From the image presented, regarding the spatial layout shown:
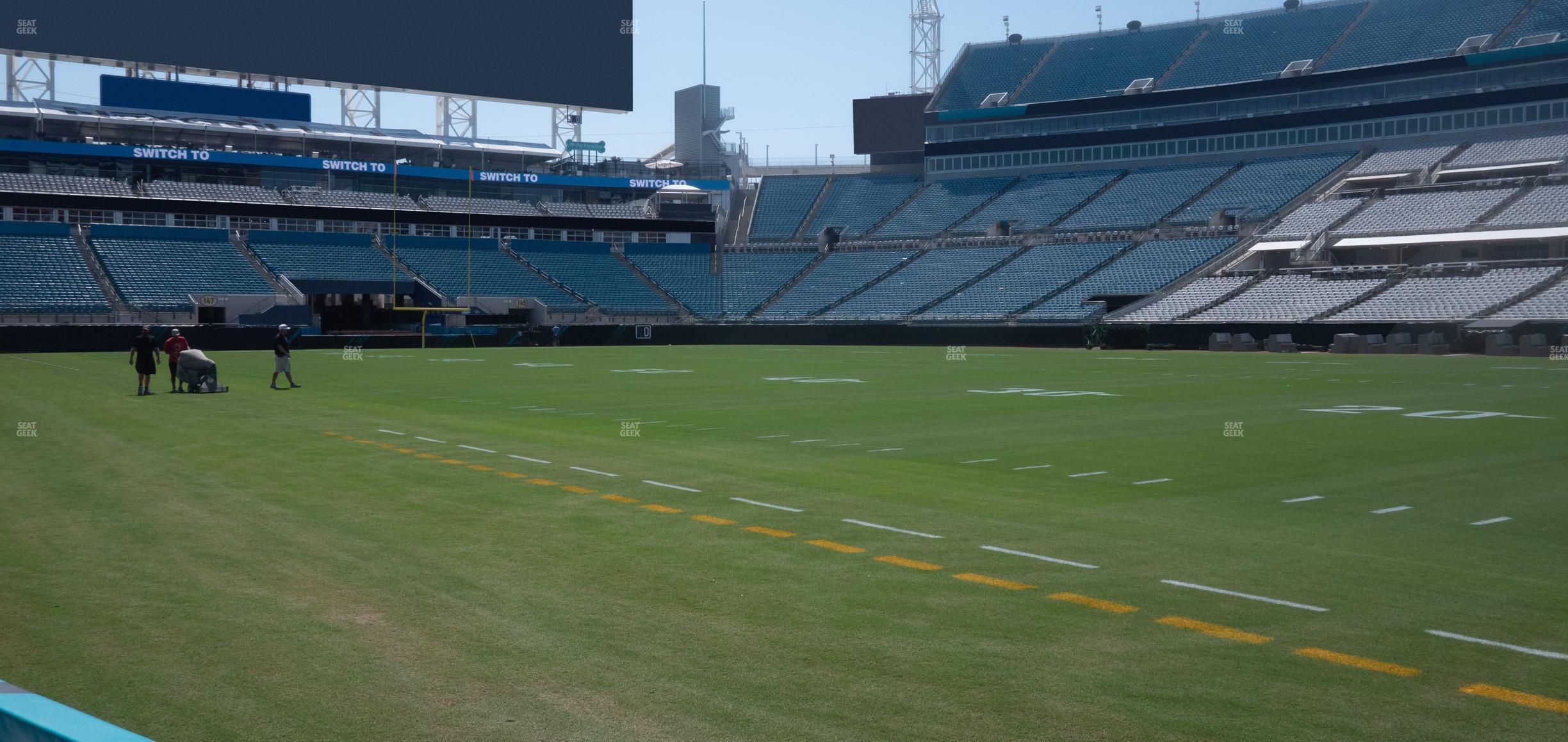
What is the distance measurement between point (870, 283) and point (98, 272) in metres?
44.5

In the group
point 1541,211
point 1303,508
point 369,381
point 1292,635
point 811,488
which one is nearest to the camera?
point 1292,635

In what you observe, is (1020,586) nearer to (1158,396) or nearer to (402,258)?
(1158,396)

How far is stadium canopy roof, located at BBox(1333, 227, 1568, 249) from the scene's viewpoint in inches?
2221

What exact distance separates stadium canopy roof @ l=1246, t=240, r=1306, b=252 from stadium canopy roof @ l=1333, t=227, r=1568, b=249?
1.79 meters

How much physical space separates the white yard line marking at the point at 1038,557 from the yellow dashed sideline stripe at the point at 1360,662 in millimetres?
2237

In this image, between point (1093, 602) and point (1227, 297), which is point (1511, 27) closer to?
point (1227, 297)

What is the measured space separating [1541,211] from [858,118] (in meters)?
49.2

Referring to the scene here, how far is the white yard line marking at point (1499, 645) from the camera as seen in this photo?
633 cm

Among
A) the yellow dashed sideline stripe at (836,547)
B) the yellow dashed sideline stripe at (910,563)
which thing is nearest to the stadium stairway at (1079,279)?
the yellow dashed sideline stripe at (836,547)

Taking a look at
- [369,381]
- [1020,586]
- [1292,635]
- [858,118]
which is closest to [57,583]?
[1020,586]

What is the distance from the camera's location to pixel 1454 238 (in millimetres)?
59344

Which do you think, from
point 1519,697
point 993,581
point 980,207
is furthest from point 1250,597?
point 980,207

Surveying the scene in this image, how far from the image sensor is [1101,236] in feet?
247

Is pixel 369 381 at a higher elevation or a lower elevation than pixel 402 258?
lower
